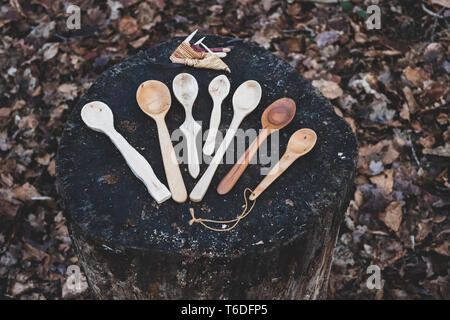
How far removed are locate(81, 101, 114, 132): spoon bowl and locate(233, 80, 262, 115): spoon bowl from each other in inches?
23.5

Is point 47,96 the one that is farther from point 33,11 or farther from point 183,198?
point 183,198

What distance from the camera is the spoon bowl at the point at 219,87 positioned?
6.75 ft

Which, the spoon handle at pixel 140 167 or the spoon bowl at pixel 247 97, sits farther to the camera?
the spoon bowl at pixel 247 97

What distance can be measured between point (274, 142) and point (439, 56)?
7.06 ft

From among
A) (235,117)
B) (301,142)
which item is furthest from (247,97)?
(301,142)

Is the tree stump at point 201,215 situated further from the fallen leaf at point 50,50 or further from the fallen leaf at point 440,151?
the fallen leaf at point 50,50

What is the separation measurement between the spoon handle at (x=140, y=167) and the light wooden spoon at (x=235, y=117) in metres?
0.12

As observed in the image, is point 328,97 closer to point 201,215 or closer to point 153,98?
point 153,98

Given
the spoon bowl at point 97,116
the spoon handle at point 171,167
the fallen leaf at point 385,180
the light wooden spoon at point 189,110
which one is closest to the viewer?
the spoon handle at point 171,167

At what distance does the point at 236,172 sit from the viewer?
1.75 metres

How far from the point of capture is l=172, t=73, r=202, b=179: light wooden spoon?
1801 millimetres

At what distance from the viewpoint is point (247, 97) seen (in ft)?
6.66

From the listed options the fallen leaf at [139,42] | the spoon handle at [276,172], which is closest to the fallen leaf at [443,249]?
the spoon handle at [276,172]
